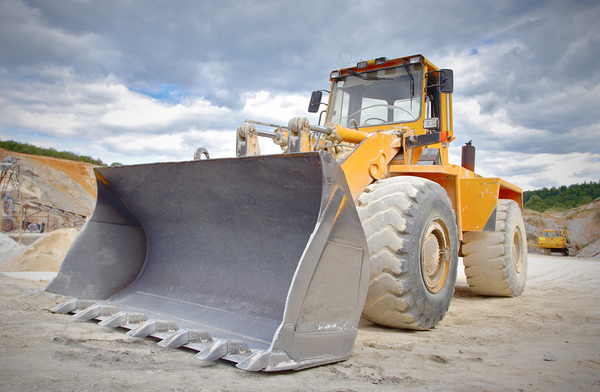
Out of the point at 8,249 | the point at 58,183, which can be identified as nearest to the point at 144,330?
the point at 8,249

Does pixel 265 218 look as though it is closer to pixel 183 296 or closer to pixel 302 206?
pixel 302 206

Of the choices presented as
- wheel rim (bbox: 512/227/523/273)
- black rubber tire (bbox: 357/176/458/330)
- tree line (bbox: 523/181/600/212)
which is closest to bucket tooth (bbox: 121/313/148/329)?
black rubber tire (bbox: 357/176/458/330)

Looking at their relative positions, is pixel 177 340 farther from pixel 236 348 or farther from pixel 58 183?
pixel 58 183

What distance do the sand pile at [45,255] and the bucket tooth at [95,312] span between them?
4.86 metres

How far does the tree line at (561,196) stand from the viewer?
4528 centimetres

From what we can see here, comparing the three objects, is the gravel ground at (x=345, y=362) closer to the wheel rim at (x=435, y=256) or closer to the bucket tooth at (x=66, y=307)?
the bucket tooth at (x=66, y=307)

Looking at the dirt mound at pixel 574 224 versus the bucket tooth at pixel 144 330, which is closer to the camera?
the bucket tooth at pixel 144 330

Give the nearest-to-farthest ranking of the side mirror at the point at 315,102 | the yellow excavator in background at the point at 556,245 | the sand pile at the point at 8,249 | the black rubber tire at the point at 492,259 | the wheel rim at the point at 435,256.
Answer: the wheel rim at the point at 435,256, the black rubber tire at the point at 492,259, the side mirror at the point at 315,102, the sand pile at the point at 8,249, the yellow excavator in background at the point at 556,245

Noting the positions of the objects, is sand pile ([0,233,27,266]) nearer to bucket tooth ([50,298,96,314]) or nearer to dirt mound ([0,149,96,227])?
bucket tooth ([50,298,96,314])

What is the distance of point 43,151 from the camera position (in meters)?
46.0

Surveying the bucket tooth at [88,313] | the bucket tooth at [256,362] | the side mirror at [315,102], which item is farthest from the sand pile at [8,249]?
the bucket tooth at [256,362]

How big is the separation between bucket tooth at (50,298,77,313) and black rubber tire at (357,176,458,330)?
7.04 feet

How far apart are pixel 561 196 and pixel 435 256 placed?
181ft

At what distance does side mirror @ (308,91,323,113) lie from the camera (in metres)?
5.46
